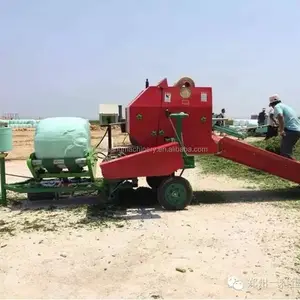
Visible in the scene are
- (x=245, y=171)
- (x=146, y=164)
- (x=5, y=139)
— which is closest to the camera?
Answer: (x=146, y=164)

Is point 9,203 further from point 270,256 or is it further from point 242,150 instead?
point 270,256

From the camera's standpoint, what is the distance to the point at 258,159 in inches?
287

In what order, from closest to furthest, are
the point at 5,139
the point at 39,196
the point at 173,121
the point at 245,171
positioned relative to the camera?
the point at 173,121 → the point at 5,139 → the point at 39,196 → the point at 245,171

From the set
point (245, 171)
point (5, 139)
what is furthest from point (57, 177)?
point (245, 171)

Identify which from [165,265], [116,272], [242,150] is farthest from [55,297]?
[242,150]

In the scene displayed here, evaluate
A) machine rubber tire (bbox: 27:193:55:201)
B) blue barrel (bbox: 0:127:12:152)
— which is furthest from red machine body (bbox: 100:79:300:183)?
blue barrel (bbox: 0:127:12:152)

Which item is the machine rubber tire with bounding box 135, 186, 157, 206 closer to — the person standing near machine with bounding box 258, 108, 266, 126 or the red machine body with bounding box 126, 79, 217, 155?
the red machine body with bounding box 126, 79, 217, 155

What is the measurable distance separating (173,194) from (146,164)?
0.63 meters

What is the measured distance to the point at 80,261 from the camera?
4.45 m

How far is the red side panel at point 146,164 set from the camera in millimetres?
6379

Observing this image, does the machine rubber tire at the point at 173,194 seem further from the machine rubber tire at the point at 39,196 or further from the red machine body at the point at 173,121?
the machine rubber tire at the point at 39,196

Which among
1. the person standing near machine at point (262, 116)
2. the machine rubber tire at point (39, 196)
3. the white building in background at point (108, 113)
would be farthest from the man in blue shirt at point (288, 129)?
the person standing near machine at point (262, 116)

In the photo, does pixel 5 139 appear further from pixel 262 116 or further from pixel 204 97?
pixel 262 116

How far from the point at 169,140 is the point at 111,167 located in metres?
1.12
